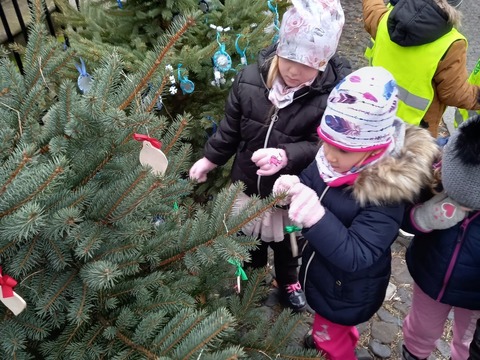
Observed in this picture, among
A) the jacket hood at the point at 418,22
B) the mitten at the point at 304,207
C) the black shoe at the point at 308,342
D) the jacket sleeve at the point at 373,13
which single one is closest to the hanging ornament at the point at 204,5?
the jacket hood at the point at 418,22

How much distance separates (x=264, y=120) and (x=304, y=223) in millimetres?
804

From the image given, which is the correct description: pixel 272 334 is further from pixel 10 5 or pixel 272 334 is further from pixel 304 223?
pixel 10 5

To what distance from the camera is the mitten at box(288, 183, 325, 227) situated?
184 cm

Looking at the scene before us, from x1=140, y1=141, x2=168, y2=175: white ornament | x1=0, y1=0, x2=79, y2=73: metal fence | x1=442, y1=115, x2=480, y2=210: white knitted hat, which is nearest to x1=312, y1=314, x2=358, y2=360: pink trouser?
x1=442, y1=115, x2=480, y2=210: white knitted hat

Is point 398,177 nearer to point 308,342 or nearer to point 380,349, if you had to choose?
point 308,342

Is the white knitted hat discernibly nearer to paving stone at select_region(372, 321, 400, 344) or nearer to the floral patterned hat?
the floral patterned hat

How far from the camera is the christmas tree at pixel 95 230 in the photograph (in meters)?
1.23

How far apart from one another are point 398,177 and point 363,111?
0.99ft

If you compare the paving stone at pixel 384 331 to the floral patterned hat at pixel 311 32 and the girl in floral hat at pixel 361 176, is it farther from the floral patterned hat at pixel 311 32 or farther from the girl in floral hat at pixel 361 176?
the floral patterned hat at pixel 311 32

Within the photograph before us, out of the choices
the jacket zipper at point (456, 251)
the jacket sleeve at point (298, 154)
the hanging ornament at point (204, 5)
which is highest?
the hanging ornament at point (204, 5)

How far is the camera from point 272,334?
1900 mm

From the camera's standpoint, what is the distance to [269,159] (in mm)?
2271

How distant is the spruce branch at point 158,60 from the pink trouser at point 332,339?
62.8 inches

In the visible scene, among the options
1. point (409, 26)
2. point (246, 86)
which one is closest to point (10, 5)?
point (246, 86)
